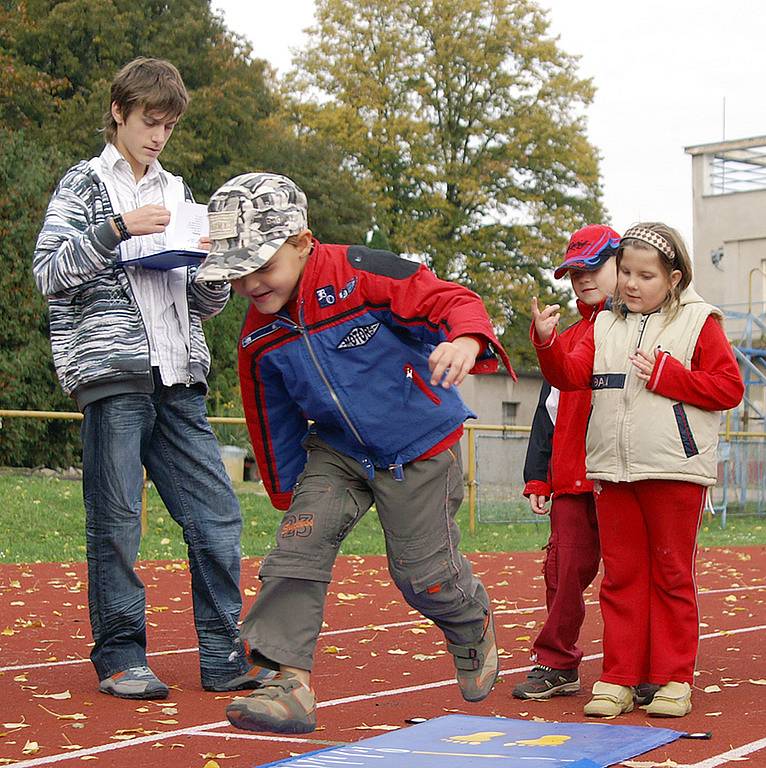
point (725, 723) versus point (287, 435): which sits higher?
point (287, 435)

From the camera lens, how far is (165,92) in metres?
5.89

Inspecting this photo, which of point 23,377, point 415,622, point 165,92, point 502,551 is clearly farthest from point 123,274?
point 23,377

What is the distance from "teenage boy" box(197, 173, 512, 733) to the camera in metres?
4.38

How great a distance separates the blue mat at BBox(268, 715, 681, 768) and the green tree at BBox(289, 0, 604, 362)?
39.9 metres

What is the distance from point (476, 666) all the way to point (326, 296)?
1.47 meters

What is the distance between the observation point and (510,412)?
4425 centimetres

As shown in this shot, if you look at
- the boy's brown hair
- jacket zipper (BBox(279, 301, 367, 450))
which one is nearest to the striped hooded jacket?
the boy's brown hair

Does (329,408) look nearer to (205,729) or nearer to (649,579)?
(205,729)

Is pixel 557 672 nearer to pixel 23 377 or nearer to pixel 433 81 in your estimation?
pixel 23 377

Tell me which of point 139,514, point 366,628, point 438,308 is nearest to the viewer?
point 438,308

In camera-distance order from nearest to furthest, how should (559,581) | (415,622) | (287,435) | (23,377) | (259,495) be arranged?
(287,435), (559,581), (415,622), (259,495), (23,377)

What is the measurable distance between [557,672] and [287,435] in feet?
6.50

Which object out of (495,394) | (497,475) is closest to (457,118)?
(495,394)

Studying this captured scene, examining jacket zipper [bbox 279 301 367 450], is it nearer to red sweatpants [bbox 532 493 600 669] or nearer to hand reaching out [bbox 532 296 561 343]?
hand reaching out [bbox 532 296 561 343]
